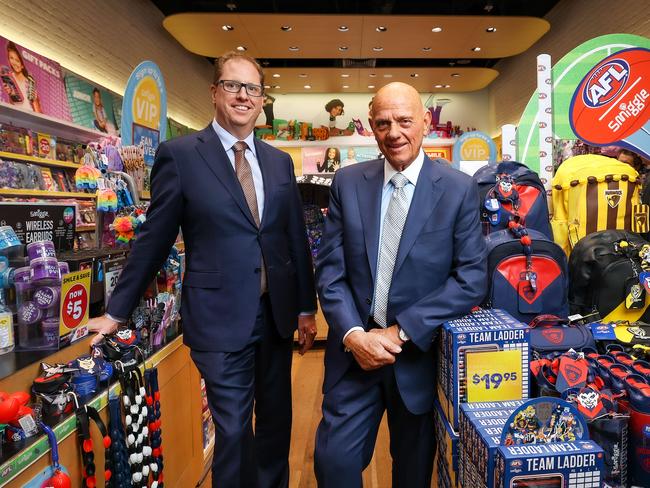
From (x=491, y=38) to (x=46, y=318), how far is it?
326 inches

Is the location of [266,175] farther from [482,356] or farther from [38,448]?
[38,448]

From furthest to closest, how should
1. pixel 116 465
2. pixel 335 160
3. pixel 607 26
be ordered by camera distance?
pixel 335 160 < pixel 607 26 < pixel 116 465

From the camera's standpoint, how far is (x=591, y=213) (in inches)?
96.1

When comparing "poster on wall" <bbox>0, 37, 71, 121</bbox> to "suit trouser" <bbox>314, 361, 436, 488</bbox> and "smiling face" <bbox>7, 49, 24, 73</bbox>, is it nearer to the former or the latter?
"smiling face" <bbox>7, 49, 24, 73</bbox>

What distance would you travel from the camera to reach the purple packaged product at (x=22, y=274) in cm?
132

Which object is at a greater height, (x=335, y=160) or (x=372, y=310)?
(x=335, y=160)

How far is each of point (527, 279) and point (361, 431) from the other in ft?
2.93

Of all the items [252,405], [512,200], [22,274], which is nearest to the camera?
[22,274]

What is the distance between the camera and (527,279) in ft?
6.11

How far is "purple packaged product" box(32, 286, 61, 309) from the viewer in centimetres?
133

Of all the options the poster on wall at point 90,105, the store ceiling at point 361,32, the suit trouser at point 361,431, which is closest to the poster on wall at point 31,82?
the poster on wall at point 90,105

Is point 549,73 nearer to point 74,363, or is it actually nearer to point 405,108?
point 405,108

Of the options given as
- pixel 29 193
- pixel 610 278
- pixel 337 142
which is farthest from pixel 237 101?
pixel 337 142

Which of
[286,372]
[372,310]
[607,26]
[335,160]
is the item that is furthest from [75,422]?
[335,160]
